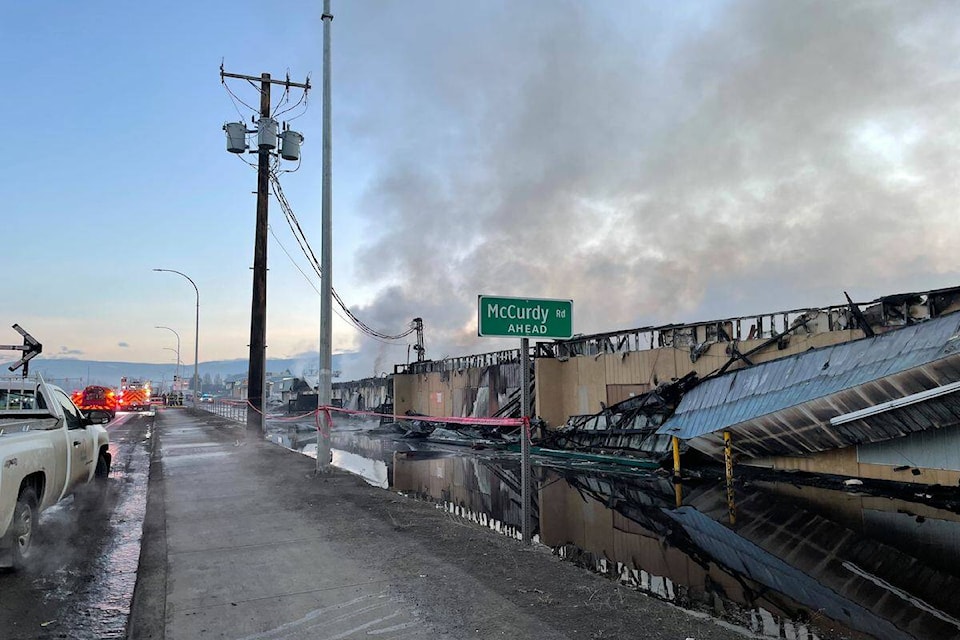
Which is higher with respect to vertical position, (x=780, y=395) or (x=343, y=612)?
(x=780, y=395)

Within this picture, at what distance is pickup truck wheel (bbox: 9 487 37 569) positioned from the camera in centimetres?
573

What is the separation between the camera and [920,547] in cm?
758

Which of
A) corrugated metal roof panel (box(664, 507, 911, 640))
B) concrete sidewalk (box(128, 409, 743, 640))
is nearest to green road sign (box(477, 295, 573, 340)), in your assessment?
concrete sidewalk (box(128, 409, 743, 640))

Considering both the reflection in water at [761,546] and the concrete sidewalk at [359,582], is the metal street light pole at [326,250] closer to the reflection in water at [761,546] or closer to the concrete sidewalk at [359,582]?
the reflection in water at [761,546]

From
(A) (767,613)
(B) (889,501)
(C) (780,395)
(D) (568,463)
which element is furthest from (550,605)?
(D) (568,463)

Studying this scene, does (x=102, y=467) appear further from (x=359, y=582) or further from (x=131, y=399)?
(x=131, y=399)

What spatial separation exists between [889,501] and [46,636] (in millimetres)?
12459

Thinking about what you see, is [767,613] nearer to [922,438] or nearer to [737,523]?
[737,523]

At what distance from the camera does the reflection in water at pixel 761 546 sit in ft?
17.6

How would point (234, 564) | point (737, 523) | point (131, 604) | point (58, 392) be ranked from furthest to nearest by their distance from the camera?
point (737, 523)
point (58, 392)
point (234, 564)
point (131, 604)

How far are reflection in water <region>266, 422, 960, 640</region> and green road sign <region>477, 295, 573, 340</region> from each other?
2746 millimetres

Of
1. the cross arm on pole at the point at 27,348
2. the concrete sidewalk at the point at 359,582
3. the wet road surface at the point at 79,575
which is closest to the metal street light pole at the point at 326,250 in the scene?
the concrete sidewalk at the point at 359,582

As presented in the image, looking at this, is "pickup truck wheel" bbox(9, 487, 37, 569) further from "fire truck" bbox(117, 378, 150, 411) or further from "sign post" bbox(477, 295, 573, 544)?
"fire truck" bbox(117, 378, 150, 411)

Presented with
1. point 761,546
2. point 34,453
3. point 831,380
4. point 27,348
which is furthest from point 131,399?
point 761,546
